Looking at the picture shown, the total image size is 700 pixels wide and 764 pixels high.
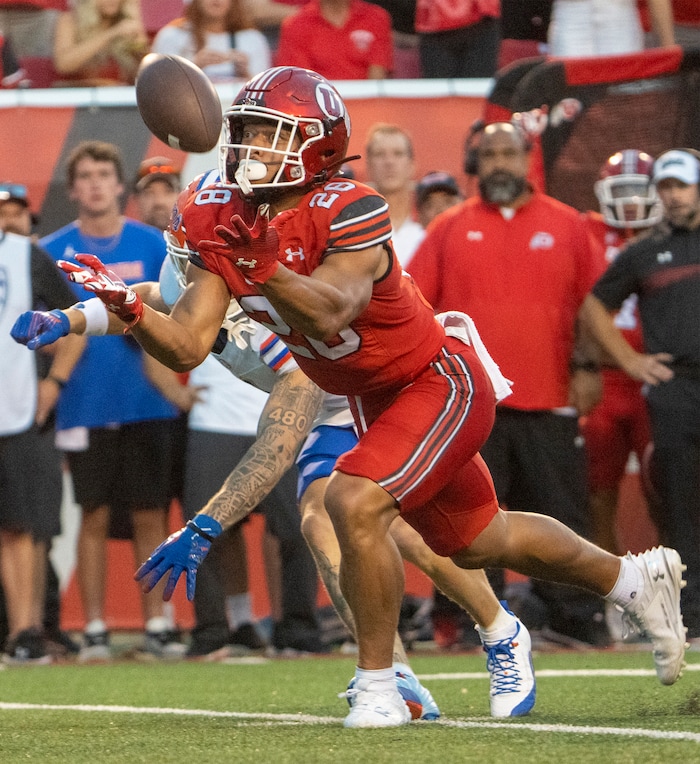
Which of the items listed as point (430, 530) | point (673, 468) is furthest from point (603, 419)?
point (430, 530)

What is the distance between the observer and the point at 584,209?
25.5ft

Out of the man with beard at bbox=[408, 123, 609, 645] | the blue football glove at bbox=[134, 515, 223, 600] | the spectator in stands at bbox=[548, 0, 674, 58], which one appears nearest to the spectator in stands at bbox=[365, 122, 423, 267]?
the man with beard at bbox=[408, 123, 609, 645]

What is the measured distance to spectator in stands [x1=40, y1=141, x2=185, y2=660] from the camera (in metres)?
6.80

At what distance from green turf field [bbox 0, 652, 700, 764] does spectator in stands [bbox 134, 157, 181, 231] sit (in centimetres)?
204

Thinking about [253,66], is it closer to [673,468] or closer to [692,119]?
[692,119]

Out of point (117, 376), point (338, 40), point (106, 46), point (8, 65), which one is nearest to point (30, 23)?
point (8, 65)

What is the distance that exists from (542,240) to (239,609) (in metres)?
2.09

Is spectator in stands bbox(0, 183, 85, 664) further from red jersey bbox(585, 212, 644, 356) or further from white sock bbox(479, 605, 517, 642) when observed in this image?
white sock bbox(479, 605, 517, 642)

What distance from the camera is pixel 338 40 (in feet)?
27.1

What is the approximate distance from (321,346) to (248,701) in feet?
4.97

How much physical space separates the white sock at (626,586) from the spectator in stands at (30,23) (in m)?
5.51

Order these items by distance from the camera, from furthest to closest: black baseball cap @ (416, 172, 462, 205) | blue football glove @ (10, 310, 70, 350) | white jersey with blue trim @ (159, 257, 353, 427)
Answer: black baseball cap @ (416, 172, 462, 205), white jersey with blue trim @ (159, 257, 353, 427), blue football glove @ (10, 310, 70, 350)

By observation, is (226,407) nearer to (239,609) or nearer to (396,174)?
(239,609)

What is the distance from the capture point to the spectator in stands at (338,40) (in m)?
8.20
